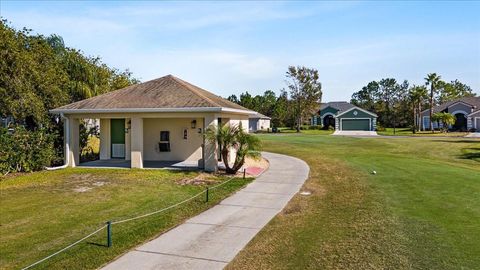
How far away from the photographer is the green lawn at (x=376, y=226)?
596 centimetres

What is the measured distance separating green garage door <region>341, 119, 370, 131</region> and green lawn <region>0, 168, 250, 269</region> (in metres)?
44.1

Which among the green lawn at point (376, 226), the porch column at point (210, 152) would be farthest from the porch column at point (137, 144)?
the green lawn at point (376, 226)

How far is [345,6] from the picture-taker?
14078 mm

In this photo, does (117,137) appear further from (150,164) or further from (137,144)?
(137,144)

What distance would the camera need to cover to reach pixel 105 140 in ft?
63.6

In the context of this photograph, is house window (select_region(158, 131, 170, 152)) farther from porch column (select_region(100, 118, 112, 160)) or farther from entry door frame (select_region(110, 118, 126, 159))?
porch column (select_region(100, 118, 112, 160))

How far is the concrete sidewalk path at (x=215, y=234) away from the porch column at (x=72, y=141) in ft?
31.2

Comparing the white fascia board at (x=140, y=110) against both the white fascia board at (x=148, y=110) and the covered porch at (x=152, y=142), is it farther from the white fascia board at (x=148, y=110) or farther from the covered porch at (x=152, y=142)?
the covered porch at (x=152, y=142)

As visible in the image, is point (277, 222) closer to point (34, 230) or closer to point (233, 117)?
point (34, 230)

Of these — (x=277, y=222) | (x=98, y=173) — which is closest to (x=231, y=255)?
(x=277, y=222)

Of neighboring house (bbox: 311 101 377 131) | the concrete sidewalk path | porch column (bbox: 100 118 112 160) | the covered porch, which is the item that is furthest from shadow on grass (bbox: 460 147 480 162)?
neighboring house (bbox: 311 101 377 131)

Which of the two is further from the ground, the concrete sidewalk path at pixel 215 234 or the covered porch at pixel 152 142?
the covered porch at pixel 152 142

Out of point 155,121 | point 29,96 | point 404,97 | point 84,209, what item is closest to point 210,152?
point 155,121

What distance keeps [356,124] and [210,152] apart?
4328 centimetres
